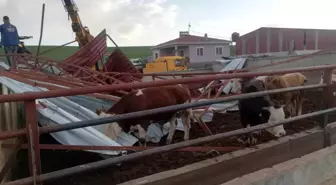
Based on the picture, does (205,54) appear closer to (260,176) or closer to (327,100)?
(327,100)

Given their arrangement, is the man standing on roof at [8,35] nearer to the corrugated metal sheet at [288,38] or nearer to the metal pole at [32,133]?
the metal pole at [32,133]

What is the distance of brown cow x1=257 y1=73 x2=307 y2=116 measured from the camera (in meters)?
6.50

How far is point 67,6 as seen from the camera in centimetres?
1953

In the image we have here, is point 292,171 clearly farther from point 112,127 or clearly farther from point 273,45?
point 273,45

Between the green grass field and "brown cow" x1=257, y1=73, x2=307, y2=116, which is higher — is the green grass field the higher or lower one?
the higher one

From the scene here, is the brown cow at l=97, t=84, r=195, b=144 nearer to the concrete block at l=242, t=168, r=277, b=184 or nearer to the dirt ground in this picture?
the dirt ground

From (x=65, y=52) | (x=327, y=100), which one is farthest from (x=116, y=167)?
(x=65, y=52)

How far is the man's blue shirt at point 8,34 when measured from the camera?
1127cm

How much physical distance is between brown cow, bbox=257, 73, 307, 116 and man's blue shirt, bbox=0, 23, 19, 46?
354 inches

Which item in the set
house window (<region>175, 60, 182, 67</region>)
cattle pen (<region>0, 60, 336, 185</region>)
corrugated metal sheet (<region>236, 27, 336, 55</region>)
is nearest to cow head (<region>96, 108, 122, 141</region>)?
cattle pen (<region>0, 60, 336, 185</region>)

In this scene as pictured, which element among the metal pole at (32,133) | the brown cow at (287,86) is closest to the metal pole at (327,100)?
the brown cow at (287,86)

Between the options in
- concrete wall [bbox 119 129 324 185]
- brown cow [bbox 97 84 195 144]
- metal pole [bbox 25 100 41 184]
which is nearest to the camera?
metal pole [bbox 25 100 41 184]

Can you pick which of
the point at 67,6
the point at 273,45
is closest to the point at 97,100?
the point at 67,6

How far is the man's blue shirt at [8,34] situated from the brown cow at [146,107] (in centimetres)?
735
